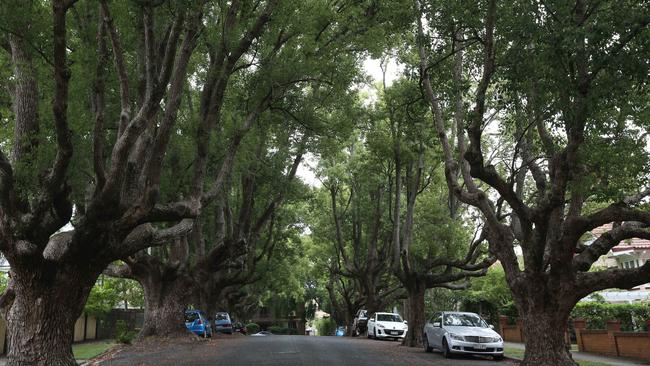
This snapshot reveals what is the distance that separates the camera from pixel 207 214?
1142 inches

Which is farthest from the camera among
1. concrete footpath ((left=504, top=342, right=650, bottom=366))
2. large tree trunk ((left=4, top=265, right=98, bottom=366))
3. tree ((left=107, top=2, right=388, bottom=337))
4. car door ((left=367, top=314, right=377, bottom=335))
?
car door ((left=367, top=314, right=377, bottom=335))

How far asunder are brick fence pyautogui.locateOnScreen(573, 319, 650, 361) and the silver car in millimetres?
3602

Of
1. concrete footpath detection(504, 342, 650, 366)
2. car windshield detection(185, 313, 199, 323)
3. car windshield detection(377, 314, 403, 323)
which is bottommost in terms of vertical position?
concrete footpath detection(504, 342, 650, 366)

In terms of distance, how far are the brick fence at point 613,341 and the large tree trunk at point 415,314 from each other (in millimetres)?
5867

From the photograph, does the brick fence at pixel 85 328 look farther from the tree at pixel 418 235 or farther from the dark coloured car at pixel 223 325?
the tree at pixel 418 235

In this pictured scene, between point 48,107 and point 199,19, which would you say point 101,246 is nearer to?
point 48,107

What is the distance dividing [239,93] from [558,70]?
10696mm

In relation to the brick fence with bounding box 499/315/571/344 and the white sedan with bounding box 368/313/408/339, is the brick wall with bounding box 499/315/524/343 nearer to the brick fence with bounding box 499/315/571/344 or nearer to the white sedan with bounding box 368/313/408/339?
the brick fence with bounding box 499/315/571/344

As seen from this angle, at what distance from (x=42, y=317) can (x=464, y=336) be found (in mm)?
11464

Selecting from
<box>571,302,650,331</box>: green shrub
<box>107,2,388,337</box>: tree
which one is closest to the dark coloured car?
<box>107,2,388,337</box>: tree

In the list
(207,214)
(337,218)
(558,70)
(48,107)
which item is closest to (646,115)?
(558,70)

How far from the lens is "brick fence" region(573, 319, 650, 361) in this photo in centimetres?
1583

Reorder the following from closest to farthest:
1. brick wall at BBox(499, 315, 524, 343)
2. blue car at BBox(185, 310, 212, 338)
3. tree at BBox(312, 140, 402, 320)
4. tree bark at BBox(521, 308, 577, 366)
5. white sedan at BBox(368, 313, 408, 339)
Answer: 1. tree bark at BBox(521, 308, 577, 366)
2. brick wall at BBox(499, 315, 524, 343)
3. blue car at BBox(185, 310, 212, 338)
4. white sedan at BBox(368, 313, 408, 339)
5. tree at BBox(312, 140, 402, 320)

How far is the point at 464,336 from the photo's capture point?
54.9ft
